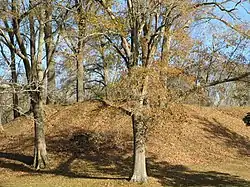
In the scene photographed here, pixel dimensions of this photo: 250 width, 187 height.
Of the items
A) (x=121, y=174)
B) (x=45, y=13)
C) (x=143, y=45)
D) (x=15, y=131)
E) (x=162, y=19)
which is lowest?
(x=121, y=174)

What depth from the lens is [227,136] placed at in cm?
2516

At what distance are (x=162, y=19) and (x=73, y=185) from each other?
22.8ft

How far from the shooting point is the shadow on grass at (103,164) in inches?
655

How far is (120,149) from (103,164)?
2412 millimetres

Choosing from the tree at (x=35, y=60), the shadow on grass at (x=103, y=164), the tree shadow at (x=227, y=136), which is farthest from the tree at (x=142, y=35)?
the tree shadow at (x=227, y=136)

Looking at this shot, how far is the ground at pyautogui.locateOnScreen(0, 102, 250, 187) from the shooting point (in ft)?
52.6

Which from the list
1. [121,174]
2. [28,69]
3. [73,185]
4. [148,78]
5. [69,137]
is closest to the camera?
[148,78]

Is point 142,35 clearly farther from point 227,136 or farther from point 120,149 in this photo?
point 227,136

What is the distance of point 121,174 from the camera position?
57.4 ft

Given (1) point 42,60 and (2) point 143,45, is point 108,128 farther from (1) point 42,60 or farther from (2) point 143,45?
(2) point 143,45

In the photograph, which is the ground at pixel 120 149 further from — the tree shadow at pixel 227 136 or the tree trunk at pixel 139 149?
the tree trunk at pixel 139 149

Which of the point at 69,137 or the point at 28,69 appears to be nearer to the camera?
the point at 28,69

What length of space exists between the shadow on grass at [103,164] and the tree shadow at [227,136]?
540 centimetres

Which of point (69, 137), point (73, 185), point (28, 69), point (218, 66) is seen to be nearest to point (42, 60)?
point (28, 69)
